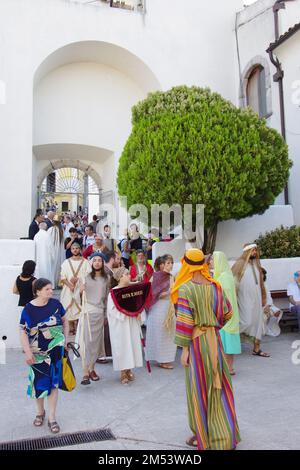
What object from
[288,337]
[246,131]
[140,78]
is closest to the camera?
[288,337]

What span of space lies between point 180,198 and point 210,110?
229 centimetres

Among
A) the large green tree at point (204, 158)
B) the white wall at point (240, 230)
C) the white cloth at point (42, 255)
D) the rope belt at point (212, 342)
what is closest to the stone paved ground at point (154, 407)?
the rope belt at point (212, 342)

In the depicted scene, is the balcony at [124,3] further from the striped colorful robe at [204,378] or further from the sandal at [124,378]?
the striped colorful robe at [204,378]

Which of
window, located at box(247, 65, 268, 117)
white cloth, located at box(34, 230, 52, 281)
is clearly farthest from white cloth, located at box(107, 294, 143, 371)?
window, located at box(247, 65, 268, 117)

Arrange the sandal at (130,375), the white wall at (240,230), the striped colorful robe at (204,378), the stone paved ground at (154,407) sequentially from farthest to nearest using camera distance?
the white wall at (240,230), the sandal at (130,375), the stone paved ground at (154,407), the striped colorful robe at (204,378)

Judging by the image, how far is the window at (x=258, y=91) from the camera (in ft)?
49.0

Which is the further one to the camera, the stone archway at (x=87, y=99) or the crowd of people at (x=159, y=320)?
the stone archway at (x=87, y=99)

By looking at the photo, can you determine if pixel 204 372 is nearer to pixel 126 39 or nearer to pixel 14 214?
pixel 14 214

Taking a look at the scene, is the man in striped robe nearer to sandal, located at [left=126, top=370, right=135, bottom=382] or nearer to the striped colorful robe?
the striped colorful robe

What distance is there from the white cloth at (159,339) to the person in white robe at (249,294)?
4.05 ft

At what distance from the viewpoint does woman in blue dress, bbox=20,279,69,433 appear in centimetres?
450

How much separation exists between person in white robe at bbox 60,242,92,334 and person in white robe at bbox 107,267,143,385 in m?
1.93

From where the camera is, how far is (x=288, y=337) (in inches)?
344
